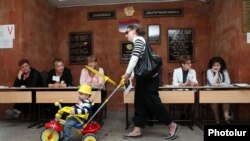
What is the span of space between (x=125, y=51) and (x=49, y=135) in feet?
11.0

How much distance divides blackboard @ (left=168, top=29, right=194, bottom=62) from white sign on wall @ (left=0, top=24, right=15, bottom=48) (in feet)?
10.4

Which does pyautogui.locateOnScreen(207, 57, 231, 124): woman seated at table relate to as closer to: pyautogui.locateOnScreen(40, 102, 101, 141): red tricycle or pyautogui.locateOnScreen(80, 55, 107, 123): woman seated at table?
pyautogui.locateOnScreen(80, 55, 107, 123): woman seated at table

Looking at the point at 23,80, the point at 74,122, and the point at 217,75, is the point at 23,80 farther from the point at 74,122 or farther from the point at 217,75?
the point at 217,75

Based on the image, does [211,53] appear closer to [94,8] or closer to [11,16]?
[94,8]

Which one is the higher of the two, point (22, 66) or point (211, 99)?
point (22, 66)

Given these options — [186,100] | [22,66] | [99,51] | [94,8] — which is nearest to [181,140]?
[186,100]

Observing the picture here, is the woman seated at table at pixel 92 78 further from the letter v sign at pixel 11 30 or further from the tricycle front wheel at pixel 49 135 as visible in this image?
the letter v sign at pixel 11 30

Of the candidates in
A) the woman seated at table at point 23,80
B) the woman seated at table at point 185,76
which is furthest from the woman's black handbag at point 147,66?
the woman seated at table at point 23,80

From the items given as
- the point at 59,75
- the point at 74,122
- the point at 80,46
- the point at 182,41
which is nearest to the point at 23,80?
the point at 59,75

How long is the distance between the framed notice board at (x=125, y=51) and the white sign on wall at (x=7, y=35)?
2295mm

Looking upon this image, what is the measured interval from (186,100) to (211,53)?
2193mm

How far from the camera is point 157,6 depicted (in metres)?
6.48

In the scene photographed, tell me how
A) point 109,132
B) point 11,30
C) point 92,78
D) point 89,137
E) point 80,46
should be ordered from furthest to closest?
1. point 80,46
2. point 11,30
3. point 92,78
4. point 109,132
5. point 89,137

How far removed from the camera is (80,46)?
6695mm
